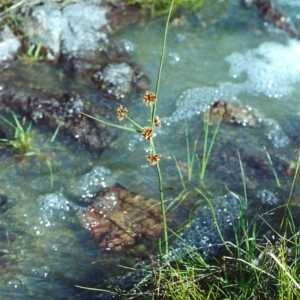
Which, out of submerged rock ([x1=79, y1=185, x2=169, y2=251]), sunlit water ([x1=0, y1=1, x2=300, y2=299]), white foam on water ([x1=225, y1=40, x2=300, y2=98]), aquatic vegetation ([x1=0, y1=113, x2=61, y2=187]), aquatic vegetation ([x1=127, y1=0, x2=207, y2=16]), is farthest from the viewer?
aquatic vegetation ([x1=127, y1=0, x2=207, y2=16])

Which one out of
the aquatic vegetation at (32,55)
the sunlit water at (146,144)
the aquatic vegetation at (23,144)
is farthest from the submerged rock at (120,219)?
the aquatic vegetation at (32,55)

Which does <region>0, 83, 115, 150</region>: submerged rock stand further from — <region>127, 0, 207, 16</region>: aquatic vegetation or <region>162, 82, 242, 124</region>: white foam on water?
<region>127, 0, 207, 16</region>: aquatic vegetation

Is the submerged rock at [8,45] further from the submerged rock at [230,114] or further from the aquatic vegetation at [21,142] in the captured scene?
the submerged rock at [230,114]

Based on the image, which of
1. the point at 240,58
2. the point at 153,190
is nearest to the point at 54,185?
the point at 153,190

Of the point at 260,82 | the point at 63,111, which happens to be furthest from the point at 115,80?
the point at 260,82

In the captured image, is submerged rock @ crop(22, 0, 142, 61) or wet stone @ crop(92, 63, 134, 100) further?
submerged rock @ crop(22, 0, 142, 61)

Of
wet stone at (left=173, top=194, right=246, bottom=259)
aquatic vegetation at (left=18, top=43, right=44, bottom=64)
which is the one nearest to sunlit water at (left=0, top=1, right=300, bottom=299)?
wet stone at (left=173, top=194, right=246, bottom=259)
